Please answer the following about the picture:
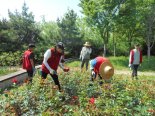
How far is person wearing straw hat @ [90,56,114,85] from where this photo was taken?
9548mm

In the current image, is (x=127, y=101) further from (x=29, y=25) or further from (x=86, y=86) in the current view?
(x=29, y=25)

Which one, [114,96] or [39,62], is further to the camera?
[39,62]

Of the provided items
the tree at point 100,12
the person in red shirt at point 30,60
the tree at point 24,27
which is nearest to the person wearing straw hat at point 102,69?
the person in red shirt at point 30,60

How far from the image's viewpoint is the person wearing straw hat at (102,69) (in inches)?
376

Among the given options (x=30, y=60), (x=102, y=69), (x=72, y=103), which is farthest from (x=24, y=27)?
(x=72, y=103)

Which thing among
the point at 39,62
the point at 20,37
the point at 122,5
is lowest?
the point at 39,62

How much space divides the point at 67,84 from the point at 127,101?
329 cm

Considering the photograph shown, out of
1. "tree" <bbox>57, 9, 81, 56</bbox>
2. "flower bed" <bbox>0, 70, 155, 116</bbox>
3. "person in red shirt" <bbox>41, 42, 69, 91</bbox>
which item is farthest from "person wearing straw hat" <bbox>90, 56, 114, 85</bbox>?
"tree" <bbox>57, 9, 81, 56</bbox>

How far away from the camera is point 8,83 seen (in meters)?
12.4

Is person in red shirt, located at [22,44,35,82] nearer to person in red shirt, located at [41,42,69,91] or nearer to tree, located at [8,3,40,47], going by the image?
person in red shirt, located at [41,42,69,91]

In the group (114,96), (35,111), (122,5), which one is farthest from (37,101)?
(122,5)

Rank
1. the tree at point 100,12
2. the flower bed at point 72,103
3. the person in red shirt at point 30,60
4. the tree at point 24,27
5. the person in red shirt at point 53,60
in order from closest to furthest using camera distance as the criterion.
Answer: the flower bed at point 72,103
the person in red shirt at point 53,60
the person in red shirt at point 30,60
the tree at point 100,12
the tree at point 24,27

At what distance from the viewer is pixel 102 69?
962 cm

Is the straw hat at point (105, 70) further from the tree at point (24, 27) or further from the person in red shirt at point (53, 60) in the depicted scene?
the tree at point (24, 27)
